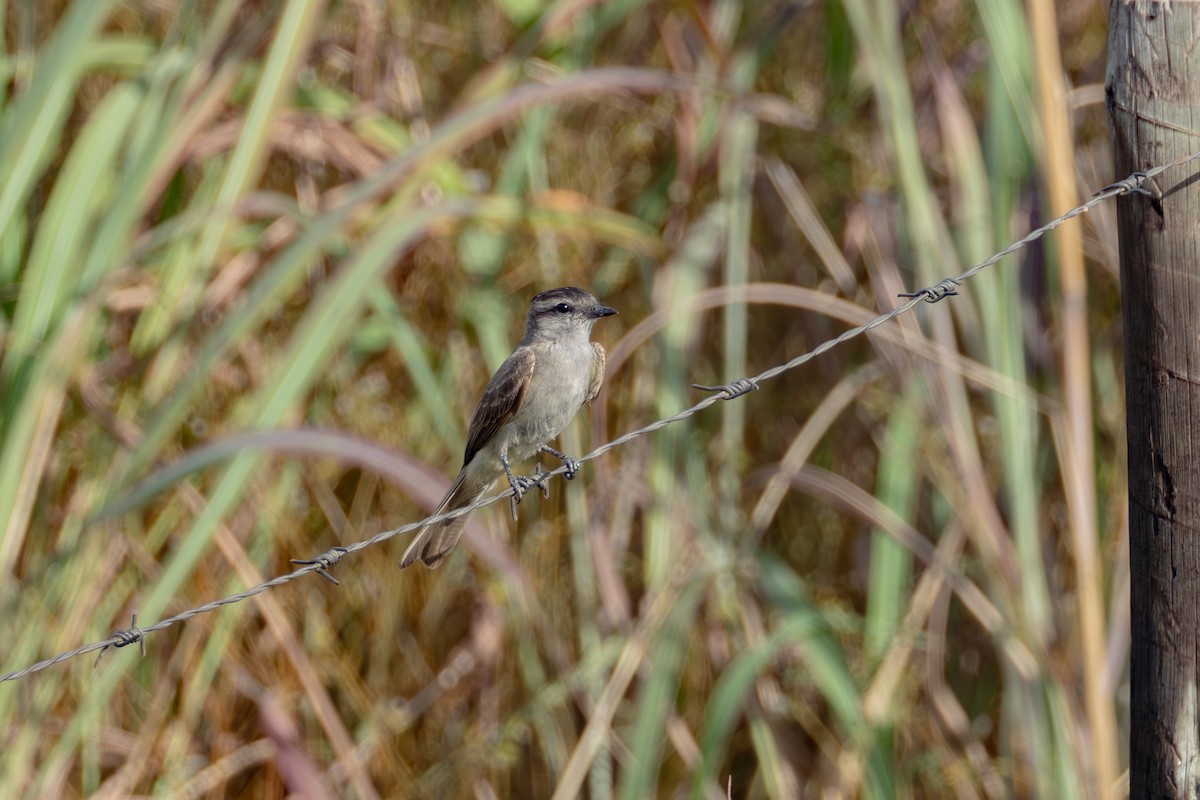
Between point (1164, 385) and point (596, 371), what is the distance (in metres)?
1.68

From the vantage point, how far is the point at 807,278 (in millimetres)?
4820

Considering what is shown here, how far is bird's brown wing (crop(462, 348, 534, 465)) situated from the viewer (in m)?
3.53

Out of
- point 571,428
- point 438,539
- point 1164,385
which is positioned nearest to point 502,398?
point 438,539

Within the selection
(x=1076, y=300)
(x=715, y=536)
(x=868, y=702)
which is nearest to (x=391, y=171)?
(x=715, y=536)

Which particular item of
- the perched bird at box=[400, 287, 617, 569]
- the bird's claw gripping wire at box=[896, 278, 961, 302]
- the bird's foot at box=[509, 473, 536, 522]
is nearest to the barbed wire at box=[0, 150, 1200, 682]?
the bird's claw gripping wire at box=[896, 278, 961, 302]

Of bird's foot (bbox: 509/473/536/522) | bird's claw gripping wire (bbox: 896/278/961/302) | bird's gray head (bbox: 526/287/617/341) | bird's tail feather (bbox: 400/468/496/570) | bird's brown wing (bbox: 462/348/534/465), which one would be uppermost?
bird's claw gripping wire (bbox: 896/278/961/302)

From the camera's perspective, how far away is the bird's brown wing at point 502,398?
11.6 ft

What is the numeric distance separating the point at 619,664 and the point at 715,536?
560mm

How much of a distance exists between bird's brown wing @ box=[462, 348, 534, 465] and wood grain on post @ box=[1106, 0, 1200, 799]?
5.47ft

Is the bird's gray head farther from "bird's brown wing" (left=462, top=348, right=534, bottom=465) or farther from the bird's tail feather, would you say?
the bird's tail feather

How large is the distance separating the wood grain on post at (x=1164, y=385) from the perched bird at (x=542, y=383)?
59.0 inches

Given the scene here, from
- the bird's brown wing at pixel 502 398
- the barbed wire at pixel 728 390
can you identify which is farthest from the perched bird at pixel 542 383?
the barbed wire at pixel 728 390

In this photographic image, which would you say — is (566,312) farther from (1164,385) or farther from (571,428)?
(1164,385)

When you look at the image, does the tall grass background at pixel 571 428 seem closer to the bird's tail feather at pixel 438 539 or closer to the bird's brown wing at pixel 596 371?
the bird's tail feather at pixel 438 539
